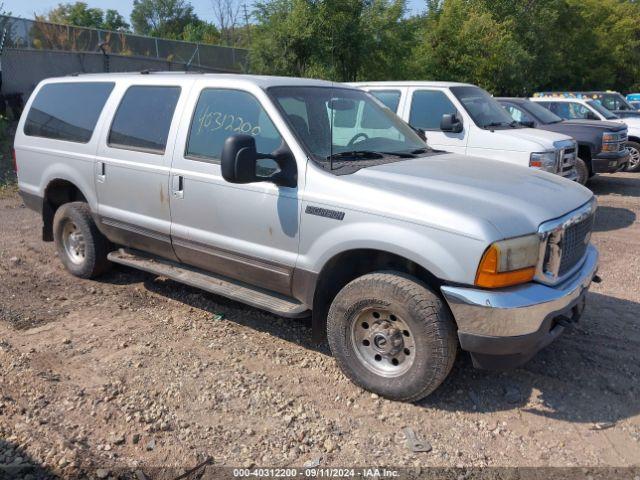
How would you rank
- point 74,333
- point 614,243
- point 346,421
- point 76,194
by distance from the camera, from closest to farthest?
1. point 346,421
2. point 74,333
3. point 76,194
4. point 614,243

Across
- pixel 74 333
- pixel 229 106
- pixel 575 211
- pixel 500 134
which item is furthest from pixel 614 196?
pixel 74 333

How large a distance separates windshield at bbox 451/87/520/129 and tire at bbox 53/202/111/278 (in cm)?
547

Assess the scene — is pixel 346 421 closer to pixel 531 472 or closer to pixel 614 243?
pixel 531 472

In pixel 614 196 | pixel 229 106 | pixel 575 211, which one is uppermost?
pixel 229 106

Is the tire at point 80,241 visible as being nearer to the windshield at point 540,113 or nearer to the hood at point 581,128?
the hood at point 581,128

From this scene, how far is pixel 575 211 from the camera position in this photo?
12.4 ft

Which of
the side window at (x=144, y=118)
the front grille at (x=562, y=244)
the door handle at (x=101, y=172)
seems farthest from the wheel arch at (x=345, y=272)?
the door handle at (x=101, y=172)

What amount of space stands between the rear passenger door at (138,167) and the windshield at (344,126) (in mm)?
1037

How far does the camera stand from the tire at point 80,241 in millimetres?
5629

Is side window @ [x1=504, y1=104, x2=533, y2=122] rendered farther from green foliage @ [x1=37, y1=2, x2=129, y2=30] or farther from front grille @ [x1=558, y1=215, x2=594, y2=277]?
green foliage @ [x1=37, y1=2, x2=129, y2=30]

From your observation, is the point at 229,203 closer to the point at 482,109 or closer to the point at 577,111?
the point at 482,109

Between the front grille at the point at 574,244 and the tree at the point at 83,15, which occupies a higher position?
the tree at the point at 83,15

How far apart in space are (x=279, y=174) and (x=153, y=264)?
5.65ft

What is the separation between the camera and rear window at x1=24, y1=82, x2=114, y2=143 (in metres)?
5.47
